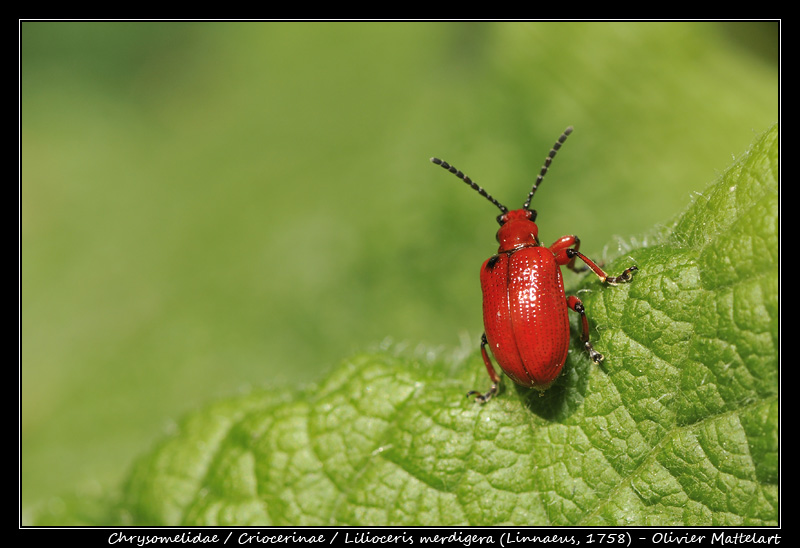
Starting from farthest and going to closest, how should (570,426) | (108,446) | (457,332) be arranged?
(108,446) < (457,332) < (570,426)

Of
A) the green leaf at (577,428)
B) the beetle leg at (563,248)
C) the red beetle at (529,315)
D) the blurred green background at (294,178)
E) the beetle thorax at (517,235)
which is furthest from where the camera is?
the blurred green background at (294,178)

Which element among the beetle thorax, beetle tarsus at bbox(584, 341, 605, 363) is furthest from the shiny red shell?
the beetle thorax

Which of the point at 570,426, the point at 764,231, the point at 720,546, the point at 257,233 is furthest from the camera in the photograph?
the point at 257,233

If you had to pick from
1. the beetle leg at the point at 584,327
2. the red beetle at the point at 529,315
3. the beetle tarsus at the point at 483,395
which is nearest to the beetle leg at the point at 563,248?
the red beetle at the point at 529,315

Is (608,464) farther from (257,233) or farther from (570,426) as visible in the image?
(257,233)

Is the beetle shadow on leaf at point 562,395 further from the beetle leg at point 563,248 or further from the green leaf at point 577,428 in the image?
the beetle leg at point 563,248

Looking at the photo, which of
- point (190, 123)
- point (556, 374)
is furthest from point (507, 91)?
point (190, 123)

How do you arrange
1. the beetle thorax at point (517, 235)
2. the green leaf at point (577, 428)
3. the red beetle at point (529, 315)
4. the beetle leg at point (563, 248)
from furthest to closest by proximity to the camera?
the beetle thorax at point (517, 235)
the beetle leg at point (563, 248)
the red beetle at point (529, 315)
the green leaf at point (577, 428)
